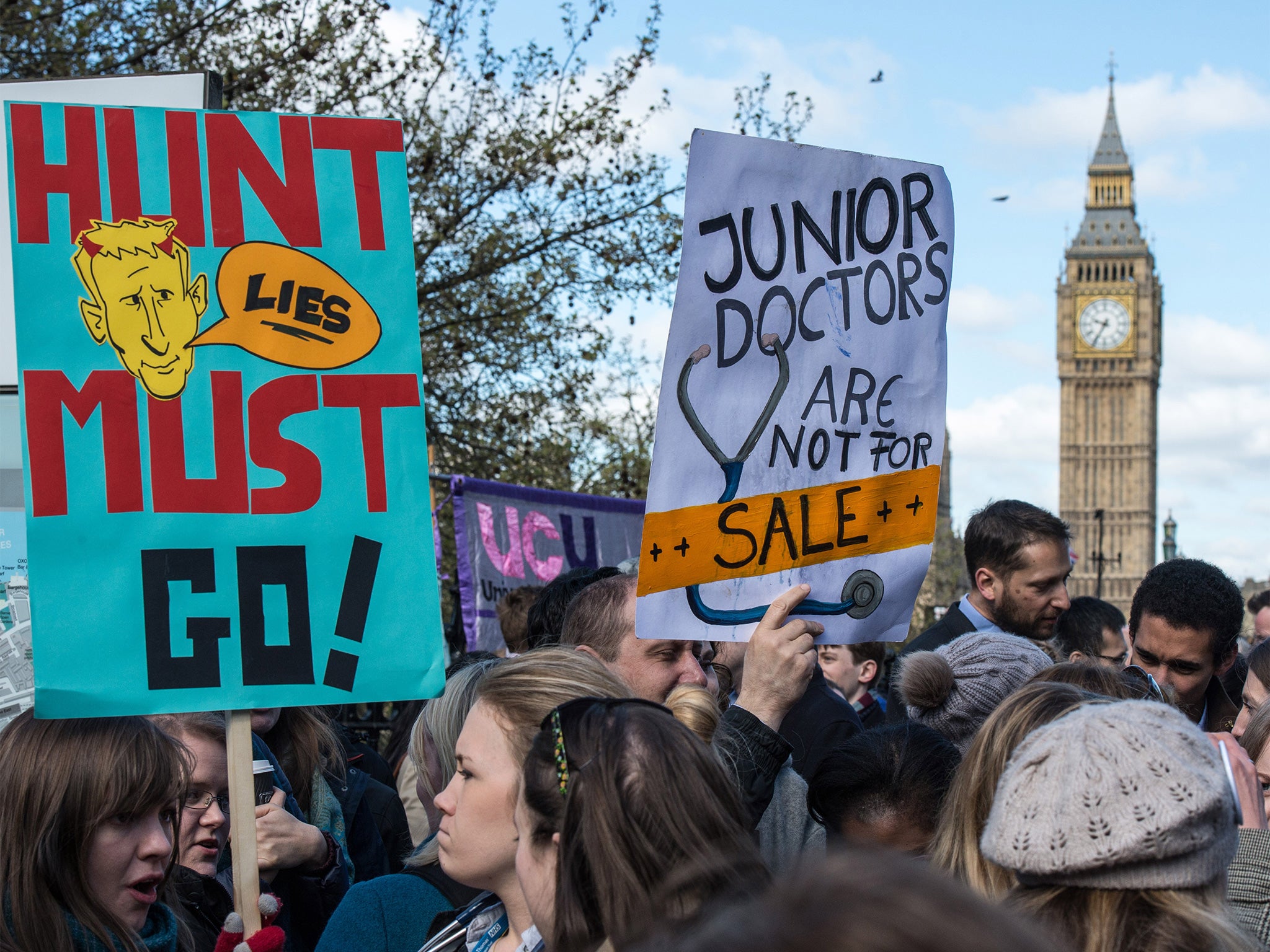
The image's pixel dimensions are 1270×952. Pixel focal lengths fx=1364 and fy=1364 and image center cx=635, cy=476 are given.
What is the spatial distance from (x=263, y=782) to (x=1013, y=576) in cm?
265

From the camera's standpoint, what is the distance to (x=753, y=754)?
2494mm

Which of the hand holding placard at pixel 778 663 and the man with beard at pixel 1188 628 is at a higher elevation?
the hand holding placard at pixel 778 663

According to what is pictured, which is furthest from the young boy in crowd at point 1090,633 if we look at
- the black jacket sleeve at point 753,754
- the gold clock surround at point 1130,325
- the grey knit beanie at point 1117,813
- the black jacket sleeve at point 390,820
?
the gold clock surround at point 1130,325

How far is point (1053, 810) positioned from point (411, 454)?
→ 155 centimetres

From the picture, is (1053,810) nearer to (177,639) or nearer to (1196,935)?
(1196,935)

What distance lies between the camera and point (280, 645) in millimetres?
2621

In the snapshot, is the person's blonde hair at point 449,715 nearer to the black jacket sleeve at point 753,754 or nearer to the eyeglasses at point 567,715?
the black jacket sleeve at point 753,754

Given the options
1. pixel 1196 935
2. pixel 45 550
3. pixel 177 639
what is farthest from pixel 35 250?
pixel 1196 935

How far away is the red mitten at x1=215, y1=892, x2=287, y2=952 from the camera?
2.29m

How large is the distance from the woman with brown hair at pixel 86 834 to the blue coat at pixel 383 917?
0.31 m

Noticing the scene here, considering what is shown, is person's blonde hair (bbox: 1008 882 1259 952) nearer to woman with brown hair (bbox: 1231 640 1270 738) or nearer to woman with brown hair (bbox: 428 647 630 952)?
woman with brown hair (bbox: 428 647 630 952)

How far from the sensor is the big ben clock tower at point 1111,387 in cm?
9594

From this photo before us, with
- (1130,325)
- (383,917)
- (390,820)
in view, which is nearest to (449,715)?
(383,917)

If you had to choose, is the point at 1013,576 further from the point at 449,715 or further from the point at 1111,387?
the point at 1111,387
